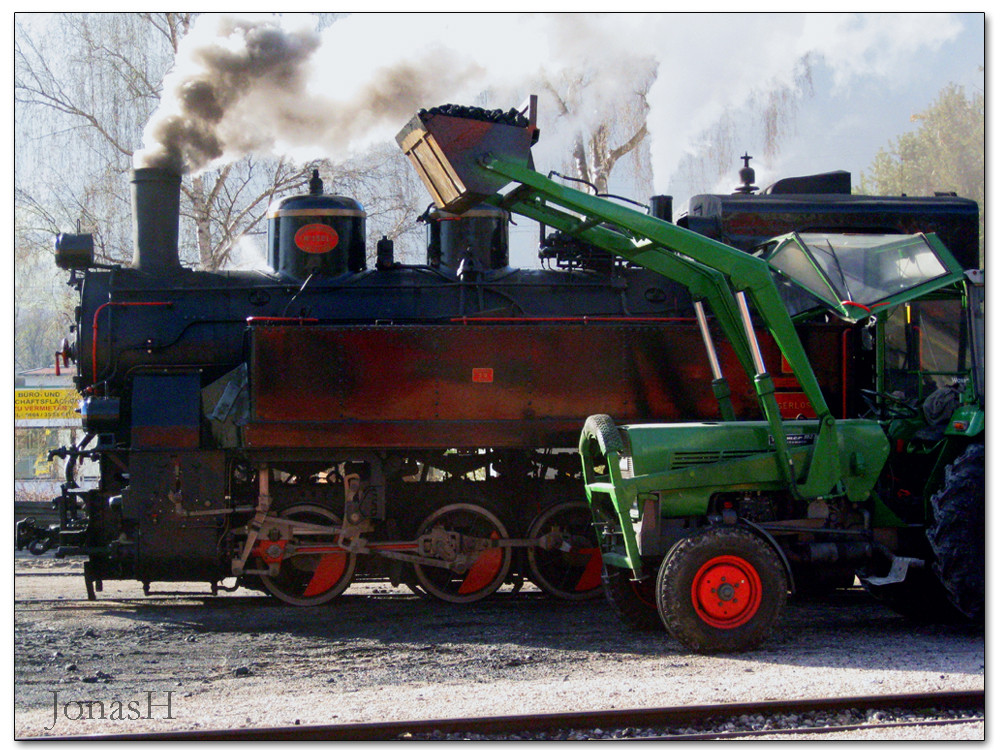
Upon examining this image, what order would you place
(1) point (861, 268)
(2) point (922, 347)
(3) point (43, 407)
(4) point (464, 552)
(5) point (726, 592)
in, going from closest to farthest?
(5) point (726, 592), (1) point (861, 268), (2) point (922, 347), (4) point (464, 552), (3) point (43, 407)

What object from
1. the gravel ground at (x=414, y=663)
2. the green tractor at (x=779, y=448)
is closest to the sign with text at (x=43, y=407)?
the gravel ground at (x=414, y=663)

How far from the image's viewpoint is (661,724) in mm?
4887

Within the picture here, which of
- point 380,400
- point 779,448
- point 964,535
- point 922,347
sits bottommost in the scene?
point 964,535

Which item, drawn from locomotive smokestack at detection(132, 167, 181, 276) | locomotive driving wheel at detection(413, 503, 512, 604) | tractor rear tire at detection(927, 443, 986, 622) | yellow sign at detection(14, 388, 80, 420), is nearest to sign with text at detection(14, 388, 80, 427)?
yellow sign at detection(14, 388, 80, 420)

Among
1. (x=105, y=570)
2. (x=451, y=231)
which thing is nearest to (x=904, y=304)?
(x=451, y=231)

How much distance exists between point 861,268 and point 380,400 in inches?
146

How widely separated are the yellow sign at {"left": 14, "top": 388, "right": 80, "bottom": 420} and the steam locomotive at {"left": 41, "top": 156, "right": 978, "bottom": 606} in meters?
10.4

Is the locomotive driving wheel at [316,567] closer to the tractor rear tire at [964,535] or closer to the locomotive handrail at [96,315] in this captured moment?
the locomotive handrail at [96,315]

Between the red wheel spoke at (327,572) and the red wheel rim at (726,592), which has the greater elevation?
the red wheel rim at (726,592)

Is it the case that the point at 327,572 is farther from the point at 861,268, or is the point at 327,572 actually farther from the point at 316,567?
the point at 861,268

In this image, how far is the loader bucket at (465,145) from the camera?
687cm

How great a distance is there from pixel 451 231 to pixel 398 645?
12.8ft

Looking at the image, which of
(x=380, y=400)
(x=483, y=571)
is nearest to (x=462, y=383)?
(x=380, y=400)

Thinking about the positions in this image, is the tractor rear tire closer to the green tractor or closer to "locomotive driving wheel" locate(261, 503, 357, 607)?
the green tractor
